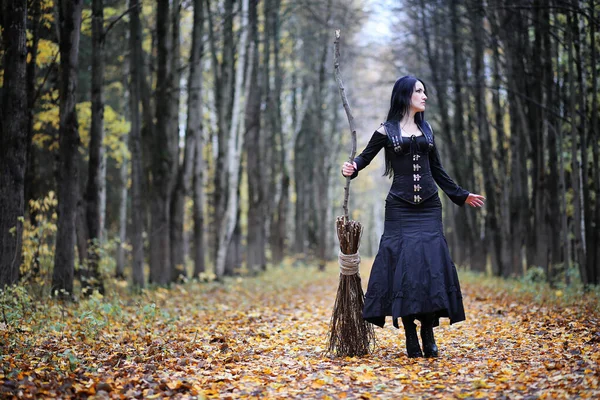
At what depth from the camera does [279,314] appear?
10.7 m

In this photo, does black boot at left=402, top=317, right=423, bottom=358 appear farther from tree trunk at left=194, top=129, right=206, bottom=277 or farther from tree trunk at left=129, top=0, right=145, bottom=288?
tree trunk at left=194, top=129, right=206, bottom=277

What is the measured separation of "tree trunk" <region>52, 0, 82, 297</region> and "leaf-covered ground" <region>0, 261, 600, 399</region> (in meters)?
0.82

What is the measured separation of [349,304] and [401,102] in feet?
6.74

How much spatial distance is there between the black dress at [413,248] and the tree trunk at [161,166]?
9.16 metres

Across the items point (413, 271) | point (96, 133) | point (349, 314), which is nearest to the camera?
point (413, 271)

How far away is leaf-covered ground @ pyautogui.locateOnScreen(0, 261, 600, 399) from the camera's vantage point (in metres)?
4.60

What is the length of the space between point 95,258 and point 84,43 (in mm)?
7762

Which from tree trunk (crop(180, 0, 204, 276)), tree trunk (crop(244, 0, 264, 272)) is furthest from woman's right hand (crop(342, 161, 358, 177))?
tree trunk (crop(244, 0, 264, 272))

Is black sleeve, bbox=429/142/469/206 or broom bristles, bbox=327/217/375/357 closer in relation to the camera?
broom bristles, bbox=327/217/375/357

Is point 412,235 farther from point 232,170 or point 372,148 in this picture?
point 232,170

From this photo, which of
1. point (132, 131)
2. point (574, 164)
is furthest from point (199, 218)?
point (574, 164)

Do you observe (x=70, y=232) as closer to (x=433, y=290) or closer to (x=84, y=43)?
(x=433, y=290)

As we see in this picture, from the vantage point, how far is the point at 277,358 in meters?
6.17

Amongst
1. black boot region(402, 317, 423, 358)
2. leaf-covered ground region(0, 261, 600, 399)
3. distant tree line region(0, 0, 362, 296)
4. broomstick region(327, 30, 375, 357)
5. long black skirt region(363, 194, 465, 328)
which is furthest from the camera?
distant tree line region(0, 0, 362, 296)
